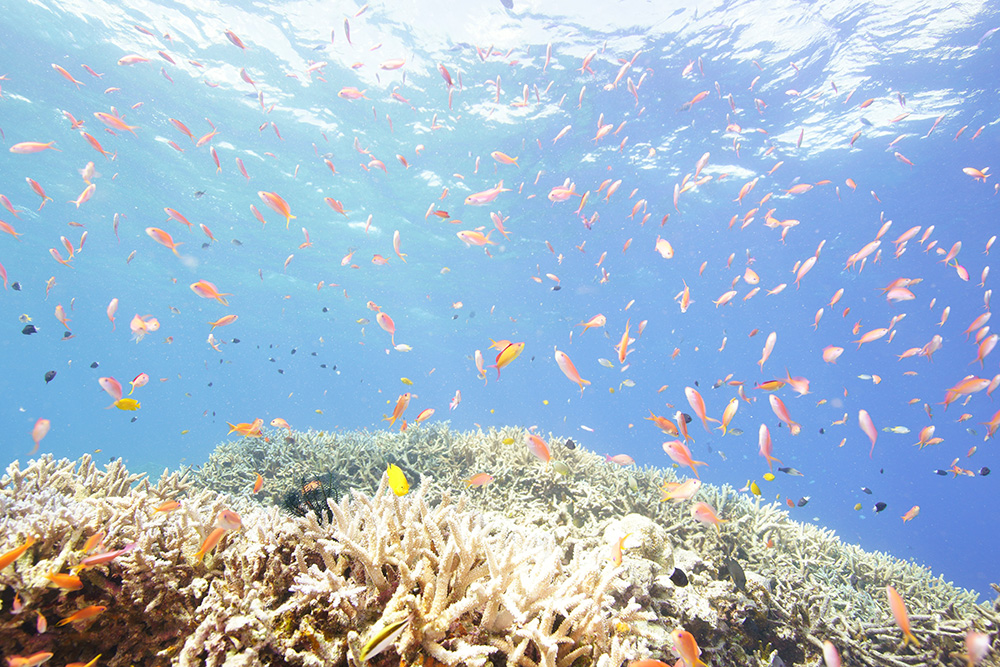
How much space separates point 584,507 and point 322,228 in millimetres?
27195

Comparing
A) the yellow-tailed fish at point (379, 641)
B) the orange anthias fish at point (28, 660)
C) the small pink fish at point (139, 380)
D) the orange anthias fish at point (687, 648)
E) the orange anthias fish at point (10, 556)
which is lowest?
the orange anthias fish at point (28, 660)

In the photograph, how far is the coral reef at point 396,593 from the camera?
2.03 meters

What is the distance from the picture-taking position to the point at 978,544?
68.0 m

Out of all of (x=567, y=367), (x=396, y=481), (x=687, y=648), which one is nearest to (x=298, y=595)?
(x=396, y=481)

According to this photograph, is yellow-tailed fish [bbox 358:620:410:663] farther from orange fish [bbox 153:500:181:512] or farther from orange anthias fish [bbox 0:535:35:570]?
orange fish [bbox 153:500:181:512]

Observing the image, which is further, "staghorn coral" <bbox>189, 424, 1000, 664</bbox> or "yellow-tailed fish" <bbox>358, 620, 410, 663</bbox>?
"staghorn coral" <bbox>189, 424, 1000, 664</bbox>

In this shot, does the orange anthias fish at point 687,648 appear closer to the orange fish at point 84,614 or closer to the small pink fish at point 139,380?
the orange fish at point 84,614

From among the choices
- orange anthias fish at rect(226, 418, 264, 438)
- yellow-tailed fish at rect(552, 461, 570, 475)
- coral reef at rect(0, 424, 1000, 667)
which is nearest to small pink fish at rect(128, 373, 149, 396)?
coral reef at rect(0, 424, 1000, 667)

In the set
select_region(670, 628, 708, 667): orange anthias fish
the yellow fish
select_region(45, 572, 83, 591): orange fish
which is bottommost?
select_region(45, 572, 83, 591): orange fish

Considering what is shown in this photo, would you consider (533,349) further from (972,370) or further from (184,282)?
(972,370)

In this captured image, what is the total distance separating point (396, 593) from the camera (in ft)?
6.86

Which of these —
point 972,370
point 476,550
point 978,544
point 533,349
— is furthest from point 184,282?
point 978,544

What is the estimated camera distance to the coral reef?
2.03 meters

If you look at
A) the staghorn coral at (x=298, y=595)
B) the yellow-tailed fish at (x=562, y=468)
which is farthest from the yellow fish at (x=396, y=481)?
the yellow-tailed fish at (x=562, y=468)
